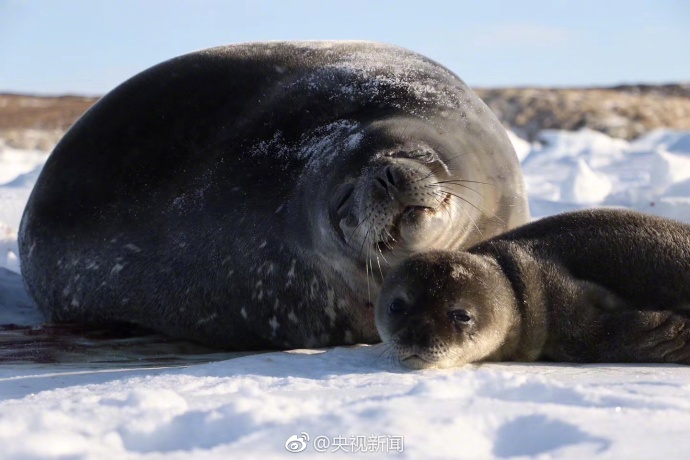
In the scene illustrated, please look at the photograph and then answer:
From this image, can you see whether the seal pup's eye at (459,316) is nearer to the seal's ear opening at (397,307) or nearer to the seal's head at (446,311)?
the seal's head at (446,311)

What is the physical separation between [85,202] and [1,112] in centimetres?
1442

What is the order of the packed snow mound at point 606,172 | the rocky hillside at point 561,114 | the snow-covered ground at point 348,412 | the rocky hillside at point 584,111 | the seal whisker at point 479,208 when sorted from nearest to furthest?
the snow-covered ground at point 348,412, the seal whisker at point 479,208, the packed snow mound at point 606,172, the rocky hillside at point 584,111, the rocky hillside at point 561,114

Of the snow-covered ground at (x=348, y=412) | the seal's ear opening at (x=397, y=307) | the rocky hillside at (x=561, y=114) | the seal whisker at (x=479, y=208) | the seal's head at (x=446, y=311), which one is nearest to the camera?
the snow-covered ground at (x=348, y=412)

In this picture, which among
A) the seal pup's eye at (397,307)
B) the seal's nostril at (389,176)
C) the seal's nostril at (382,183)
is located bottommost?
the seal pup's eye at (397,307)

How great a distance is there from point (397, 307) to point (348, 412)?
118 cm

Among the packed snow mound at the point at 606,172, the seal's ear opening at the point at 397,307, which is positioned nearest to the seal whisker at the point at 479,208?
the seal's ear opening at the point at 397,307

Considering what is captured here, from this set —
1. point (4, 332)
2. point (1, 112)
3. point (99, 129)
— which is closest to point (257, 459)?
point (4, 332)

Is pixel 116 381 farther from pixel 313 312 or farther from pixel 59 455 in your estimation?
pixel 313 312

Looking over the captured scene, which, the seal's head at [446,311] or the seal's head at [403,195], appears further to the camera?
the seal's head at [403,195]

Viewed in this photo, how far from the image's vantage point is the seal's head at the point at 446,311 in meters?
3.36

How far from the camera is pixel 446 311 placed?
135 inches

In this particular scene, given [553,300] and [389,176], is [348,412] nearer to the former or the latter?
[553,300]

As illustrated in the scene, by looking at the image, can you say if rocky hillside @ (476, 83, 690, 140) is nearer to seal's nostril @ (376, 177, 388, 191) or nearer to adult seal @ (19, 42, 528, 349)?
adult seal @ (19, 42, 528, 349)

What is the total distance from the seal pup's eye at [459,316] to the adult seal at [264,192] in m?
0.47
